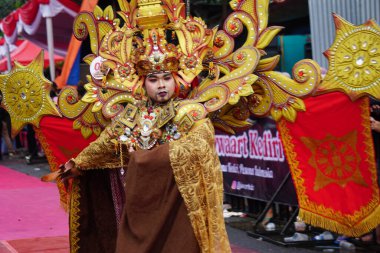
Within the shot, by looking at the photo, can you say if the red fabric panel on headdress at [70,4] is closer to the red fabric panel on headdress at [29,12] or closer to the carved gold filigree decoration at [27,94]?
the red fabric panel on headdress at [29,12]

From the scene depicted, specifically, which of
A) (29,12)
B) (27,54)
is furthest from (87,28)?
(27,54)

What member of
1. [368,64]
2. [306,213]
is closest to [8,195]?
[306,213]

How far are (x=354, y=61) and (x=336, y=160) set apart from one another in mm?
720

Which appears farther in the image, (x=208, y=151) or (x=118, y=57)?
(x=118, y=57)

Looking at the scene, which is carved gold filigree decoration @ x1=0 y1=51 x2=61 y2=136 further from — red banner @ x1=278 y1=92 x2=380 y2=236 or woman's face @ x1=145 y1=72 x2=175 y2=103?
red banner @ x1=278 y1=92 x2=380 y2=236

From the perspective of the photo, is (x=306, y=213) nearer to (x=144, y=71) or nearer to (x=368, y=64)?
(x=368, y=64)

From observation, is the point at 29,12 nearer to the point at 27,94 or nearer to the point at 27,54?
the point at 27,54

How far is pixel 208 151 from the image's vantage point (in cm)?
428

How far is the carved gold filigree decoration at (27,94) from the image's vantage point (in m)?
5.48

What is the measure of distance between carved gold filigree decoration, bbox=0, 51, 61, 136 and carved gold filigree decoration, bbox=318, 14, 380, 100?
1955 millimetres

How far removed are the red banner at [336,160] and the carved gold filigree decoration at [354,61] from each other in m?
0.18

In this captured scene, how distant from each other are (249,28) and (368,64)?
0.81 m

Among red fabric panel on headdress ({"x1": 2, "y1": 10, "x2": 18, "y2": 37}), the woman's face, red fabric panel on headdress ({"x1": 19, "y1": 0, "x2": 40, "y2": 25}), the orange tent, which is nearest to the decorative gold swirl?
the woman's face

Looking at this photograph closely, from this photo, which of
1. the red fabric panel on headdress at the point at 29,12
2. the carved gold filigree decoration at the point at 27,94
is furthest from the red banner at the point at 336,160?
the red fabric panel on headdress at the point at 29,12
